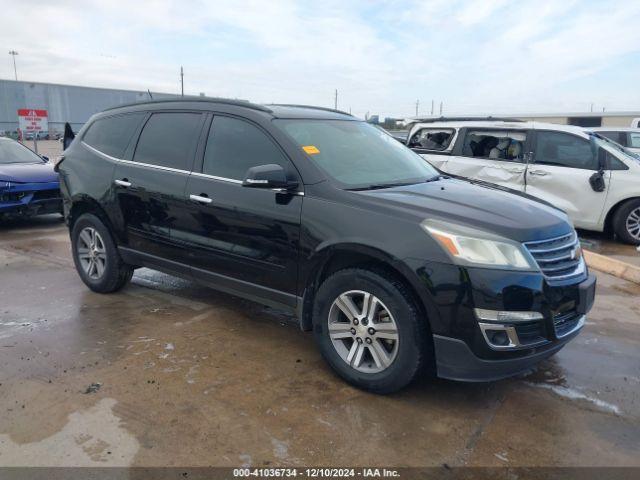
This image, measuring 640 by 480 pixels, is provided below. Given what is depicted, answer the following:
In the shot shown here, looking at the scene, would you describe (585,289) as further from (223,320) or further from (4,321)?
(4,321)

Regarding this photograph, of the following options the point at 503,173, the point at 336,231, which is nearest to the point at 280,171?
the point at 336,231

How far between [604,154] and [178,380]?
23.4ft

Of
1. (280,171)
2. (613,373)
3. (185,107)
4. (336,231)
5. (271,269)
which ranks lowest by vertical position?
(613,373)

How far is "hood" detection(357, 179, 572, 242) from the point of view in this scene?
9.86ft

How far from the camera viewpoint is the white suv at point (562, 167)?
7.73 m

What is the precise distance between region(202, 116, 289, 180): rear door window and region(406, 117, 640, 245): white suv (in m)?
5.53

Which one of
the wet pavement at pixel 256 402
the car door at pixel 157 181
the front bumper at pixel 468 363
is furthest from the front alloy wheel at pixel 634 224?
Answer: the car door at pixel 157 181

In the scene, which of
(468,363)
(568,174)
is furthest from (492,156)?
(468,363)

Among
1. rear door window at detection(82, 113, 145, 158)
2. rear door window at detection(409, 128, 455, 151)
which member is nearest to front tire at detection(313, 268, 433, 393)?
rear door window at detection(82, 113, 145, 158)

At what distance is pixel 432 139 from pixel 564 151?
86.4 inches

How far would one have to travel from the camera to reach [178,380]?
11.1ft

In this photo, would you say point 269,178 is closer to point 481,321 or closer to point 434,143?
point 481,321

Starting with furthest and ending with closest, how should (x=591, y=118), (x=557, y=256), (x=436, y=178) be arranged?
(x=591, y=118) < (x=436, y=178) < (x=557, y=256)

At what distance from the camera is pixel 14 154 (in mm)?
9219
